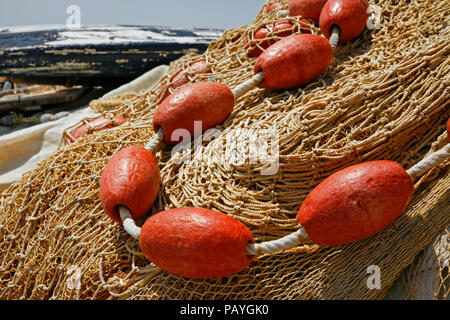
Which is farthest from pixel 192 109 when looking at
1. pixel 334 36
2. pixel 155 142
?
pixel 334 36

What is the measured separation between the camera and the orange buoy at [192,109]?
145cm

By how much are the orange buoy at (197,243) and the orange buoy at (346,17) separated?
1.15 meters

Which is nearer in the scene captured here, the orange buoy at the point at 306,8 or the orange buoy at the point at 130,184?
the orange buoy at the point at 130,184

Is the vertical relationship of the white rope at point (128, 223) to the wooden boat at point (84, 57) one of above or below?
below

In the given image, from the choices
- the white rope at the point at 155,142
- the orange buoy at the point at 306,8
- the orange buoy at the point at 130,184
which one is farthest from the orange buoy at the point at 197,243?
the orange buoy at the point at 306,8

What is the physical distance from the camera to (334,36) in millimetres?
1746

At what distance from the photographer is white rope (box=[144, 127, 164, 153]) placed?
1473mm

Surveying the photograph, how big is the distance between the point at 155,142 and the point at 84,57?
2897 mm

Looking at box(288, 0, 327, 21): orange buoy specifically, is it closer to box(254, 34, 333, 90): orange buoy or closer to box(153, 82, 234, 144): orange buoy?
box(254, 34, 333, 90): orange buoy

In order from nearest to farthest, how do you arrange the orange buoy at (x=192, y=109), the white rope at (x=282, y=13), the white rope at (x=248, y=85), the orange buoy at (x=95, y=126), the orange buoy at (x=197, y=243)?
the orange buoy at (x=197, y=243) → the orange buoy at (x=192, y=109) → the white rope at (x=248, y=85) → the orange buoy at (x=95, y=126) → the white rope at (x=282, y=13)

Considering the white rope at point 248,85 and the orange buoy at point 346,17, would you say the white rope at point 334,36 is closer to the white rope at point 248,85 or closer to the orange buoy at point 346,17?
the orange buoy at point 346,17

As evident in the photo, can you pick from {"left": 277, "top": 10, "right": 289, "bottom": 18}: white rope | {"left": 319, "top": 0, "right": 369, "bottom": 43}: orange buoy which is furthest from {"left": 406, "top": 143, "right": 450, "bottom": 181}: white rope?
{"left": 277, "top": 10, "right": 289, "bottom": 18}: white rope

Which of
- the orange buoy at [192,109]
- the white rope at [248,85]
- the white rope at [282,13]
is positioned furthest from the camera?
the white rope at [282,13]

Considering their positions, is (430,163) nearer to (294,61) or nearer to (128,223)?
(294,61)
